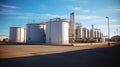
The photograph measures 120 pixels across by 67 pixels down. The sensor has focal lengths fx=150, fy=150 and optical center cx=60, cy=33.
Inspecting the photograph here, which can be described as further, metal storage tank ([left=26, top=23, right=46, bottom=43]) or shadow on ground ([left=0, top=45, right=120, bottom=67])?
metal storage tank ([left=26, top=23, right=46, bottom=43])

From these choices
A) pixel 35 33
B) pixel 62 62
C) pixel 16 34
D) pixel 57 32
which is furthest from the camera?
pixel 16 34

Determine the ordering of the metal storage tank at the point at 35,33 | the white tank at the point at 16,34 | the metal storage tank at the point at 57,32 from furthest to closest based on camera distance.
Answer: the white tank at the point at 16,34 < the metal storage tank at the point at 35,33 < the metal storage tank at the point at 57,32

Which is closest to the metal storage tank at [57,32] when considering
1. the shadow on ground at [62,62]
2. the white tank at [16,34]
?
the white tank at [16,34]

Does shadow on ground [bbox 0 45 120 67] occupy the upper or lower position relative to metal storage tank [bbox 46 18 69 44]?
lower

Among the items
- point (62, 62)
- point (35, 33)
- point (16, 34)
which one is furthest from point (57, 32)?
point (62, 62)

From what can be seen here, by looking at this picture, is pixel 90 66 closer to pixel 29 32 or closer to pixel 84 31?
pixel 29 32

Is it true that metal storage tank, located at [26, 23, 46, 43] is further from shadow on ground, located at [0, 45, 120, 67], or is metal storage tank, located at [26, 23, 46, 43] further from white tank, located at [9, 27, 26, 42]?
shadow on ground, located at [0, 45, 120, 67]

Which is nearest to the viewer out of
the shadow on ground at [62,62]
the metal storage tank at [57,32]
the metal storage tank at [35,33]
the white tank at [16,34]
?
the shadow on ground at [62,62]

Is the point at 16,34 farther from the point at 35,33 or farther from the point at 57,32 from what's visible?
the point at 57,32

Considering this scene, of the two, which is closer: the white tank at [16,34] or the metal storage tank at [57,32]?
the metal storage tank at [57,32]

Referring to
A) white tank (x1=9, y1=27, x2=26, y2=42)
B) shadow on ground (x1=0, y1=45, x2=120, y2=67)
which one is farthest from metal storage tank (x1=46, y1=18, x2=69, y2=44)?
shadow on ground (x1=0, y1=45, x2=120, y2=67)

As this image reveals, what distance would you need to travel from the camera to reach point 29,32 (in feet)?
167

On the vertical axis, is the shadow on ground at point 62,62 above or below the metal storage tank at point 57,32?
below

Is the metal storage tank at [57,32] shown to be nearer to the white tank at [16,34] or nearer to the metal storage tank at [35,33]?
the metal storage tank at [35,33]
